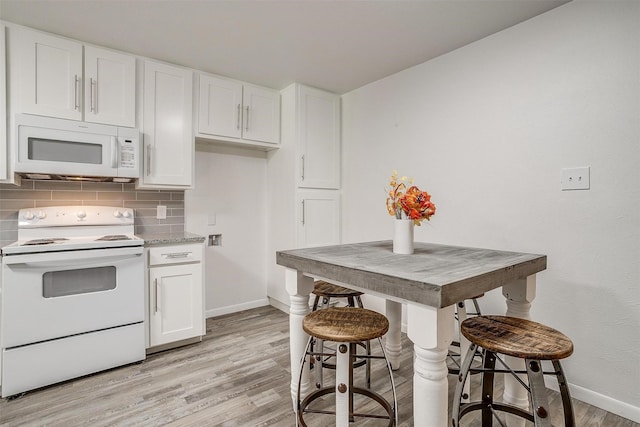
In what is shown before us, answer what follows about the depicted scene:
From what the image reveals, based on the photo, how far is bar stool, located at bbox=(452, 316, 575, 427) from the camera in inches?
44.7

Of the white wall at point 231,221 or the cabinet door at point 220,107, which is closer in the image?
the cabinet door at point 220,107

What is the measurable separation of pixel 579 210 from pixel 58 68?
11.5 feet

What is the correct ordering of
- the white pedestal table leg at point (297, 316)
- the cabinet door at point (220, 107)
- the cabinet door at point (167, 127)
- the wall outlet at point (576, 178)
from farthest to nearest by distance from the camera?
1. the cabinet door at point (220, 107)
2. the cabinet door at point (167, 127)
3. the wall outlet at point (576, 178)
4. the white pedestal table leg at point (297, 316)

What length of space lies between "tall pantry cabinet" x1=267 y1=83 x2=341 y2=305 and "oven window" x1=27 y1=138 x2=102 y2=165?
1598 millimetres

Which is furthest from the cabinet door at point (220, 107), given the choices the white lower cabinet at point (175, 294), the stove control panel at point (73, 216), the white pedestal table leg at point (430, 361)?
the white pedestal table leg at point (430, 361)

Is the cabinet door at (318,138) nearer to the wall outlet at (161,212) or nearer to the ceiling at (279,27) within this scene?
the ceiling at (279,27)

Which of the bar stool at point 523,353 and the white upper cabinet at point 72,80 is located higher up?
the white upper cabinet at point 72,80

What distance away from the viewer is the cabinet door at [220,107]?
2.91 metres

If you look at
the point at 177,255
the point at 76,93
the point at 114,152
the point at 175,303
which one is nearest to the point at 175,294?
the point at 175,303

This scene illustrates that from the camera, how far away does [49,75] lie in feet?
7.33

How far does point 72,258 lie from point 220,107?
1692 millimetres

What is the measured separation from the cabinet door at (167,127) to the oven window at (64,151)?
1.14 ft

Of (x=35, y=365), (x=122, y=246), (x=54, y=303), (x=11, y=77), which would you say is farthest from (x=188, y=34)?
(x=35, y=365)

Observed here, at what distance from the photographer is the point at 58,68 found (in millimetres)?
2266
